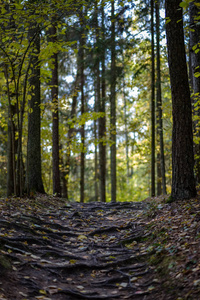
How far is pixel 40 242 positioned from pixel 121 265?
1.62 m

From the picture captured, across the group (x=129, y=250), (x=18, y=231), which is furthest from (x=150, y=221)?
(x=18, y=231)

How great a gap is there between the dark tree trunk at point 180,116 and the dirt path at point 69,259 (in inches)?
55.7

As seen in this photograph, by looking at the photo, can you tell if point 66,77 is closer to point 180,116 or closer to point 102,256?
point 180,116

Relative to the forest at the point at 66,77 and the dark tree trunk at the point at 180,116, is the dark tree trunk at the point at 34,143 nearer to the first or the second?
the forest at the point at 66,77

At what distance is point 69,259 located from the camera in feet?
17.0

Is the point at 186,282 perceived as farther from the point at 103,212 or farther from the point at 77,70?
the point at 77,70

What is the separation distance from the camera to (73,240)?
6305mm

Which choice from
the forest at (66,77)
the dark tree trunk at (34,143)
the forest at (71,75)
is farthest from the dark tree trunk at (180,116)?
the dark tree trunk at (34,143)

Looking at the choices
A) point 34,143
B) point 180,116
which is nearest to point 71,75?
point 34,143

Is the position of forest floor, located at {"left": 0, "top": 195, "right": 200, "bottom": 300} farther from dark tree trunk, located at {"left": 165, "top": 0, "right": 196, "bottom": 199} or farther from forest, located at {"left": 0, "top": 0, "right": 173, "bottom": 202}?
forest, located at {"left": 0, "top": 0, "right": 173, "bottom": 202}

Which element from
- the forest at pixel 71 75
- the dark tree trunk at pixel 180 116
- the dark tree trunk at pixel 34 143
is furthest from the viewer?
the dark tree trunk at pixel 34 143

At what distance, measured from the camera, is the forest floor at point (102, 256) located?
3.90 metres

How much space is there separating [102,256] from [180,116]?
3711 millimetres

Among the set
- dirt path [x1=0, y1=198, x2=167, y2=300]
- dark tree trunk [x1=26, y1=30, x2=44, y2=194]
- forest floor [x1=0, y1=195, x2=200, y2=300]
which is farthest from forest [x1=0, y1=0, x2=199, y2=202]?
dirt path [x1=0, y1=198, x2=167, y2=300]
